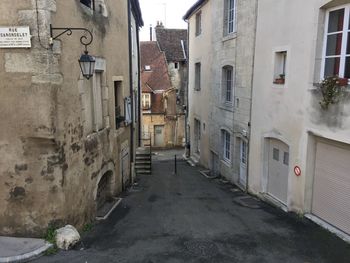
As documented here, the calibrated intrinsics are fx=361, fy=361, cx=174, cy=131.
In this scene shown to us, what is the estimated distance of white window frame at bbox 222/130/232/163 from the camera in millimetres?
14384

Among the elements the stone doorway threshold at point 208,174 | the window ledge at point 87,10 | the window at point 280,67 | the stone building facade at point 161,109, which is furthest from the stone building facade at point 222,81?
the stone building facade at point 161,109

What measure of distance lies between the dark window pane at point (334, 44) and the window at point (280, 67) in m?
1.80

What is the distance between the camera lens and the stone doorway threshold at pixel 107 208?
9104 millimetres

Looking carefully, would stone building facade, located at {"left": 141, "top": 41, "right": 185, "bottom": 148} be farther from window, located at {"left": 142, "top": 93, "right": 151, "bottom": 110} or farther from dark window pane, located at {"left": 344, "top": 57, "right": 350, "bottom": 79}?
dark window pane, located at {"left": 344, "top": 57, "right": 350, "bottom": 79}

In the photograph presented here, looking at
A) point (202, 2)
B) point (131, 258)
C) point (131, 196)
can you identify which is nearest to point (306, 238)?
point (131, 258)

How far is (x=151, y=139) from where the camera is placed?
97.6 feet

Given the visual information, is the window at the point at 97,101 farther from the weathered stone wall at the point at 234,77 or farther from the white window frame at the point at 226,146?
the white window frame at the point at 226,146

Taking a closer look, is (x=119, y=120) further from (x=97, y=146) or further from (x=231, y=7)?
(x=231, y=7)

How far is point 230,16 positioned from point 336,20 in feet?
21.8

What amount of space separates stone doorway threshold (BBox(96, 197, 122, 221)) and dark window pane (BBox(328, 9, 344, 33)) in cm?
684

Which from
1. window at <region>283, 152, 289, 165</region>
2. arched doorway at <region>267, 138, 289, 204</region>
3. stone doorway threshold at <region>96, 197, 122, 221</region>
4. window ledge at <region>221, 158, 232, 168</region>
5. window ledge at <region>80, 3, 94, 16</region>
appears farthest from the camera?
window ledge at <region>221, 158, 232, 168</region>

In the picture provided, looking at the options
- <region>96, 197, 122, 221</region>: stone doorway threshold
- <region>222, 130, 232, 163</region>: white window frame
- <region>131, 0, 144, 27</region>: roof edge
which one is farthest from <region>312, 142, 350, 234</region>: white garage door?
<region>131, 0, 144, 27</region>: roof edge

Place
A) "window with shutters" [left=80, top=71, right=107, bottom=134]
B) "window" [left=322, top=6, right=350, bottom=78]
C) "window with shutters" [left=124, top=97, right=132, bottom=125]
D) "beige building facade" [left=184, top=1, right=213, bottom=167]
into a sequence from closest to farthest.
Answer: "window" [left=322, top=6, right=350, bottom=78], "window with shutters" [left=80, top=71, right=107, bottom=134], "window with shutters" [left=124, top=97, right=132, bottom=125], "beige building facade" [left=184, top=1, right=213, bottom=167]

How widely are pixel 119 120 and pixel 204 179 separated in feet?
18.1
